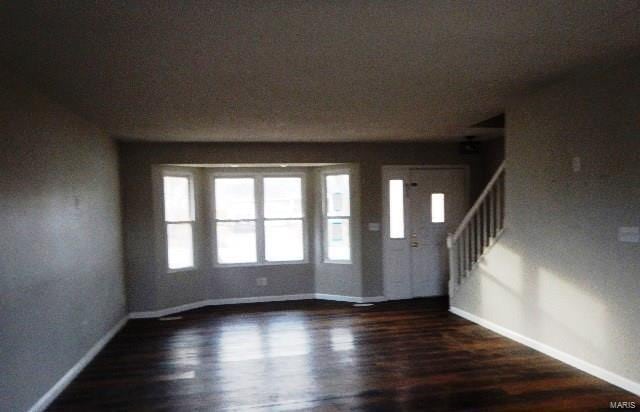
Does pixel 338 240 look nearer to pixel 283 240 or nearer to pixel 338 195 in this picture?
pixel 338 195

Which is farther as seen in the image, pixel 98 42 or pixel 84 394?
pixel 84 394

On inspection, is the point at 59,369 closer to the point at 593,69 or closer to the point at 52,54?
the point at 52,54

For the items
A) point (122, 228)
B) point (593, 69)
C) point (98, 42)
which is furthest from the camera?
point (122, 228)

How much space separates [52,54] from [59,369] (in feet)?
8.13

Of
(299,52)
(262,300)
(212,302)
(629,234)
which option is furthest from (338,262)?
(299,52)

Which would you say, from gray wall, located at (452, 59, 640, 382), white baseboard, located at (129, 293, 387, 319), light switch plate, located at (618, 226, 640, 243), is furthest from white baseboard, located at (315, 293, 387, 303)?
light switch plate, located at (618, 226, 640, 243)

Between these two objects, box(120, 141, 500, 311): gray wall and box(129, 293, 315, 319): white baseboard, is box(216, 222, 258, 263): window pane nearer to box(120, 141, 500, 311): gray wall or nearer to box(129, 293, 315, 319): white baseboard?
box(120, 141, 500, 311): gray wall

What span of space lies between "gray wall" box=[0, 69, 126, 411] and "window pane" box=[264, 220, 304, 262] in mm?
2507

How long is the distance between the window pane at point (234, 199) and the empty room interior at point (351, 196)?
364 millimetres

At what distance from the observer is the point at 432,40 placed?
254cm

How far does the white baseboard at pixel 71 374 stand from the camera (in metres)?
3.11

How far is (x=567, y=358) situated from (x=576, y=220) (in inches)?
47.9

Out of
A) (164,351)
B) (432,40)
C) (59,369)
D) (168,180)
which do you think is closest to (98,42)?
(432,40)

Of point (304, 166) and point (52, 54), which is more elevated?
point (52, 54)
